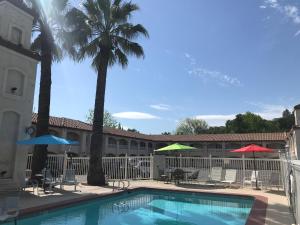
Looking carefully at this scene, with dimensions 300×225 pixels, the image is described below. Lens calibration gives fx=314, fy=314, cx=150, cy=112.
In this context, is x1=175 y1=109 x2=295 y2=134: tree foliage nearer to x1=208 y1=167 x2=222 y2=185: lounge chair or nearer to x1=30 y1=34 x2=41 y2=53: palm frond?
x1=208 y1=167 x2=222 y2=185: lounge chair

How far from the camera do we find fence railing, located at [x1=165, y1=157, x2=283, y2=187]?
16.4 meters

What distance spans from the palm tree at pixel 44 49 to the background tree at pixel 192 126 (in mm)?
81200

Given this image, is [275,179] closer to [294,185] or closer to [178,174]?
[178,174]

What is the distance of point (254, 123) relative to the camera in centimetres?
8369

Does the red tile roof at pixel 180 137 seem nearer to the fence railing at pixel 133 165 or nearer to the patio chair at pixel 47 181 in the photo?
the fence railing at pixel 133 165

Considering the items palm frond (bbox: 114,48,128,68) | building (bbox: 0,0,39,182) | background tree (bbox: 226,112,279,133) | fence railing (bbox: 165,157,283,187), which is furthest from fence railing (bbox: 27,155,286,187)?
background tree (bbox: 226,112,279,133)

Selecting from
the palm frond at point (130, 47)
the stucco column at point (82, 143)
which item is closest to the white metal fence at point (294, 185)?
the palm frond at point (130, 47)

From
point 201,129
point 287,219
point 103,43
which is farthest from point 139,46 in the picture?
point 201,129

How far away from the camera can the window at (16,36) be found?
14.2m

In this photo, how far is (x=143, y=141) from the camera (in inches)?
2154

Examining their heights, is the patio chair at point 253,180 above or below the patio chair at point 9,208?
above

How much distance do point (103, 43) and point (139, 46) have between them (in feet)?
8.29

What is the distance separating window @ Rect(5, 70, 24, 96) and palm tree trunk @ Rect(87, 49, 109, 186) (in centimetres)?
495

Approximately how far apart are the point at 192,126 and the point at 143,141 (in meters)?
45.3
